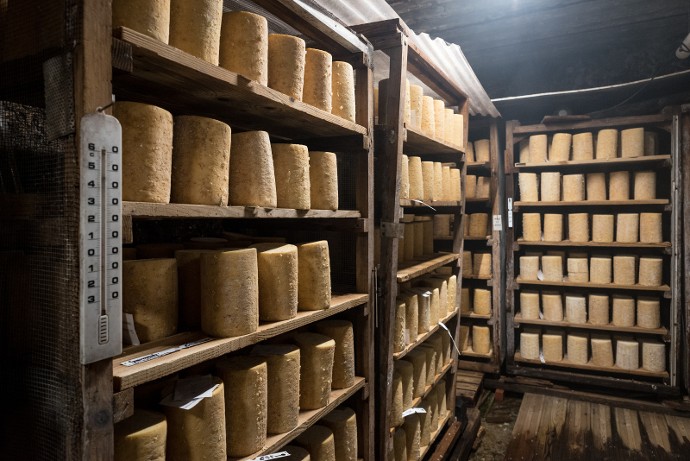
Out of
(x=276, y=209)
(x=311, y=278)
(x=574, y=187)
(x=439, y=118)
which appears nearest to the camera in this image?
(x=276, y=209)

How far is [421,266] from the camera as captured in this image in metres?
2.54

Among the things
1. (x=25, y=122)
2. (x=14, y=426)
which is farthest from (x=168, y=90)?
(x=14, y=426)

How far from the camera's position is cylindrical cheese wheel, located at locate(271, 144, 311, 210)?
1.52 m

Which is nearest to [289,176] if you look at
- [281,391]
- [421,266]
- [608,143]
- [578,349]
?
[281,391]

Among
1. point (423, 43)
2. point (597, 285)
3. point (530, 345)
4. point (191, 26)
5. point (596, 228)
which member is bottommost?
point (530, 345)

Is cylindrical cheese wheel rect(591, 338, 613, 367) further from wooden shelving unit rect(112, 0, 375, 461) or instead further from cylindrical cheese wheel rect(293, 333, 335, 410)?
cylindrical cheese wheel rect(293, 333, 335, 410)

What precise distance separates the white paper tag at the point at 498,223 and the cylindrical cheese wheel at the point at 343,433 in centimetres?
292

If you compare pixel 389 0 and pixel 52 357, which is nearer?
pixel 52 357

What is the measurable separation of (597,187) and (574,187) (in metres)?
0.18

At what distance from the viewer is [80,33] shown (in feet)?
2.78

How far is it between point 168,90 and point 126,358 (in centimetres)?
70

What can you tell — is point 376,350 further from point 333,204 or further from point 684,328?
point 684,328

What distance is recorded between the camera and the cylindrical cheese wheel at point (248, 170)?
4.42ft

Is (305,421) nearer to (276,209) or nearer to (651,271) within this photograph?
(276,209)
